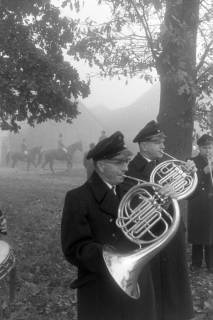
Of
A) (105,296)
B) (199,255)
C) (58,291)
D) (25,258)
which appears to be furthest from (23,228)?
(105,296)

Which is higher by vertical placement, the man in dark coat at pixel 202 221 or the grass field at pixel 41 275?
the man in dark coat at pixel 202 221

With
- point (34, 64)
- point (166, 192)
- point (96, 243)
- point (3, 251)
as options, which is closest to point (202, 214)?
point (166, 192)

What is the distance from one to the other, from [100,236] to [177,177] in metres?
1.69

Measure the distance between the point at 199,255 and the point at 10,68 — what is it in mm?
7582

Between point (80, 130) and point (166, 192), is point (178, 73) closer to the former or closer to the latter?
point (166, 192)

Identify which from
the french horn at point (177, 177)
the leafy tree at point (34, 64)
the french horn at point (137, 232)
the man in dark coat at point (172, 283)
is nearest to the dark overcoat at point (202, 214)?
the french horn at point (177, 177)

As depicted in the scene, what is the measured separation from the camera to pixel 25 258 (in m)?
8.32

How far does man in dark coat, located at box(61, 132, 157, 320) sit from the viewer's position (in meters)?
3.47

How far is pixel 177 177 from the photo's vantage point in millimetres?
4988

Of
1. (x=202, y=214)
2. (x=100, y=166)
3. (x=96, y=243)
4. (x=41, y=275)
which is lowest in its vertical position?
(x=41, y=275)

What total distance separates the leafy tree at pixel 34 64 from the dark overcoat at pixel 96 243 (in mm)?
8967

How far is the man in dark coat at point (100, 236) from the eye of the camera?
3475 millimetres

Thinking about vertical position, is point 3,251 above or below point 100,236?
below

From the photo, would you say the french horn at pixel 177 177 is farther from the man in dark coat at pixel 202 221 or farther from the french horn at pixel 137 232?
the man in dark coat at pixel 202 221
